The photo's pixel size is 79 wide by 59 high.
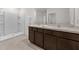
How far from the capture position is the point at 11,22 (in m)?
1.99

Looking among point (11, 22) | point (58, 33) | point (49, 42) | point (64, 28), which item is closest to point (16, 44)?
point (11, 22)

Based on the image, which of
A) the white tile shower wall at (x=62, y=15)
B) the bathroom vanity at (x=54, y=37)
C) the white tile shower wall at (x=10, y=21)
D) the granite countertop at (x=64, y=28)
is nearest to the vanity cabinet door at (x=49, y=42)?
the bathroom vanity at (x=54, y=37)

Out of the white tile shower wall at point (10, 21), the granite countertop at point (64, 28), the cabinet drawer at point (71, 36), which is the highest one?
the white tile shower wall at point (10, 21)

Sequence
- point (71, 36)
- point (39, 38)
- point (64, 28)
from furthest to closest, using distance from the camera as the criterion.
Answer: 1. point (39, 38)
2. point (64, 28)
3. point (71, 36)

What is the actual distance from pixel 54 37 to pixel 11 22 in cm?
74

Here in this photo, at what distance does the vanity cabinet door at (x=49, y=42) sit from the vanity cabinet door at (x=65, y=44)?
0.31 feet

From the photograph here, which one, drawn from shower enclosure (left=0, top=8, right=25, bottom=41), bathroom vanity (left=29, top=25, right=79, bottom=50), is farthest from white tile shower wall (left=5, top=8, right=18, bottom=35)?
bathroom vanity (left=29, top=25, right=79, bottom=50)

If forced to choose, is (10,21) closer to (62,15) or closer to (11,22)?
(11,22)

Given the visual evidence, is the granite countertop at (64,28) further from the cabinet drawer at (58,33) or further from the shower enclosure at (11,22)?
the shower enclosure at (11,22)

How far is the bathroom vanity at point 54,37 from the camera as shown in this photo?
1730 millimetres

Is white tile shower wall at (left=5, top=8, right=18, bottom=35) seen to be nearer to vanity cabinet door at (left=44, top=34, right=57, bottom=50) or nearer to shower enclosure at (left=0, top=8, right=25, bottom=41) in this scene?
shower enclosure at (left=0, top=8, right=25, bottom=41)

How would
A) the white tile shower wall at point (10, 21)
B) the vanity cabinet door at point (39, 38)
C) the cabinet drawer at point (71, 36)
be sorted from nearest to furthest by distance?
the cabinet drawer at point (71, 36)
the white tile shower wall at point (10, 21)
the vanity cabinet door at point (39, 38)
